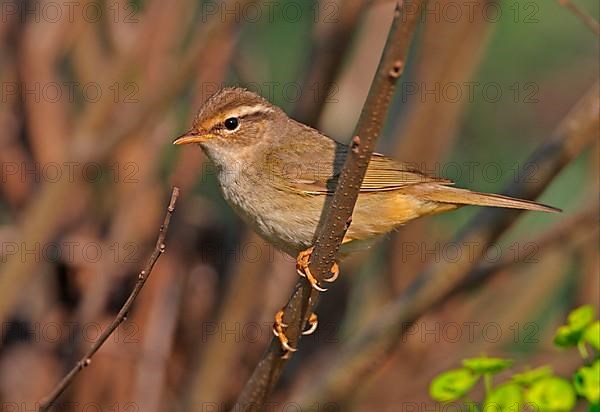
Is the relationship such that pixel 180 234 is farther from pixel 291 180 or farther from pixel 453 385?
pixel 453 385

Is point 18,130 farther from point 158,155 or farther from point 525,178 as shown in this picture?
point 525,178

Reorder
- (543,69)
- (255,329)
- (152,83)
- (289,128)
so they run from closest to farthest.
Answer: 1. (289,128)
2. (152,83)
3. (255,329)
4. (543,69)

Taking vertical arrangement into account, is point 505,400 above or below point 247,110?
below

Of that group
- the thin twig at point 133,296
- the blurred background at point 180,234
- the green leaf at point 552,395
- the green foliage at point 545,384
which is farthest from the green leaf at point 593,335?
the blurred background at point 180,234

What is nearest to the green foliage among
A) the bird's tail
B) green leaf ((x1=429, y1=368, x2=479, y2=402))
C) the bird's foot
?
green leaf ((x1=429, y1=368, x2=479, y2=402))

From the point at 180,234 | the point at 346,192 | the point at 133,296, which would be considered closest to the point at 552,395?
the point at 346,192

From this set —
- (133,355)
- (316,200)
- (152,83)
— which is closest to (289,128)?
(316,200)
